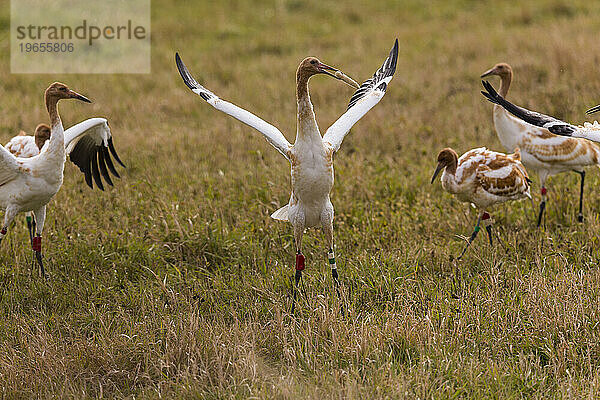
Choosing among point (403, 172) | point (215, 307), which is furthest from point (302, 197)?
point (403, 172)

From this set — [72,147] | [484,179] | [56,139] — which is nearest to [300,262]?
[484,179]

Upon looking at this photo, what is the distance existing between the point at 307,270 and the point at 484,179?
5.77ft

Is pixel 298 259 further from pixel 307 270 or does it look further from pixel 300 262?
pixel 307 270

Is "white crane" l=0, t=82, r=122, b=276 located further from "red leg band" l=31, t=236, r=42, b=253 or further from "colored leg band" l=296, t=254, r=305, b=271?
"colored leg band" l=296, t=254, r=305, b=271

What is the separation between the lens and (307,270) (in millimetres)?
5734

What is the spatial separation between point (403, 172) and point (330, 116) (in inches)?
→ 101

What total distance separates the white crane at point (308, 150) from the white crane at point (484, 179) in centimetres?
105

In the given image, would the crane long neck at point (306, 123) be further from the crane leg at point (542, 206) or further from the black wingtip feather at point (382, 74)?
the crane leg at point (542, 206)

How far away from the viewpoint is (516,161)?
623 cm

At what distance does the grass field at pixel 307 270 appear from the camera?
425 centimetres

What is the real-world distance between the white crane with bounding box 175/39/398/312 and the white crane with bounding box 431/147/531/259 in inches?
41.2

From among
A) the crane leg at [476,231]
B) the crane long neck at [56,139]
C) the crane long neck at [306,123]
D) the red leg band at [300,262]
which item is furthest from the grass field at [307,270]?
the crane long neck at [306,123]

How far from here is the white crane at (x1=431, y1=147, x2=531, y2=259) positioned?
5965 mm

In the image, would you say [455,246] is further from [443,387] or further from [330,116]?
[330,116]
